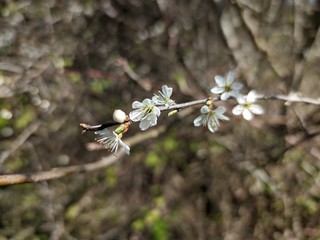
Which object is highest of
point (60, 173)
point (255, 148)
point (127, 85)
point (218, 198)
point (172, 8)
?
point (60, 173)

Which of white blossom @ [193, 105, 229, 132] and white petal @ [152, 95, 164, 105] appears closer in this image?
white petal @ [152, 95, 164, 105]

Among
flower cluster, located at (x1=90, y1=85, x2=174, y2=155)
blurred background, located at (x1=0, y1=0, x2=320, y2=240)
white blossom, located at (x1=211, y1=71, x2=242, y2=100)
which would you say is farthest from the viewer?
blurred background, located at (x1=0, y1=0, x2=320, y2=240)

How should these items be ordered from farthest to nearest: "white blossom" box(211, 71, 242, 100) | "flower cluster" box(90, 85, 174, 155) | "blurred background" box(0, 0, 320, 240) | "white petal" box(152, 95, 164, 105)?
"blurred background" box(0, 0, 320, 240) < "white blossom" box(211, 71, 242, 100) < "white petal" box(152, 95, 164, 105) < "flower cluster" box(90, 85, 174, 155)

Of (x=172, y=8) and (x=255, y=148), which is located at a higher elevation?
(x=172, y=8)

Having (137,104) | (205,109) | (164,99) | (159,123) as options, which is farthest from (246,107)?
(159,123)

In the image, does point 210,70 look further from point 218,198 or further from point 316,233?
point 316,233

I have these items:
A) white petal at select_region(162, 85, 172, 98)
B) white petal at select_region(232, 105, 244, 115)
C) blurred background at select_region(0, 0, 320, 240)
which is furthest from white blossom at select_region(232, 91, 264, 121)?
blurred background at select_region(0, 0, 320, 240)

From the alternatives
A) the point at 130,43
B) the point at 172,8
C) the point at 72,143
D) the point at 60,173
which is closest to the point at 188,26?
the point at 172,8

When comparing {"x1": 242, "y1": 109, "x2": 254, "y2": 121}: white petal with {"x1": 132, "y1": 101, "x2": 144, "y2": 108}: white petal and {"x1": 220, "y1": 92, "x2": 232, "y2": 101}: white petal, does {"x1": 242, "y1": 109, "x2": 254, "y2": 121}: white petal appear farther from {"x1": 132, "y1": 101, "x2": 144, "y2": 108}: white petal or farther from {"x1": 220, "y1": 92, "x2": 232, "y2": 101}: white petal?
{"x1": 132, "y1": 101, "x2": 144, "y2": 108}: white petal
